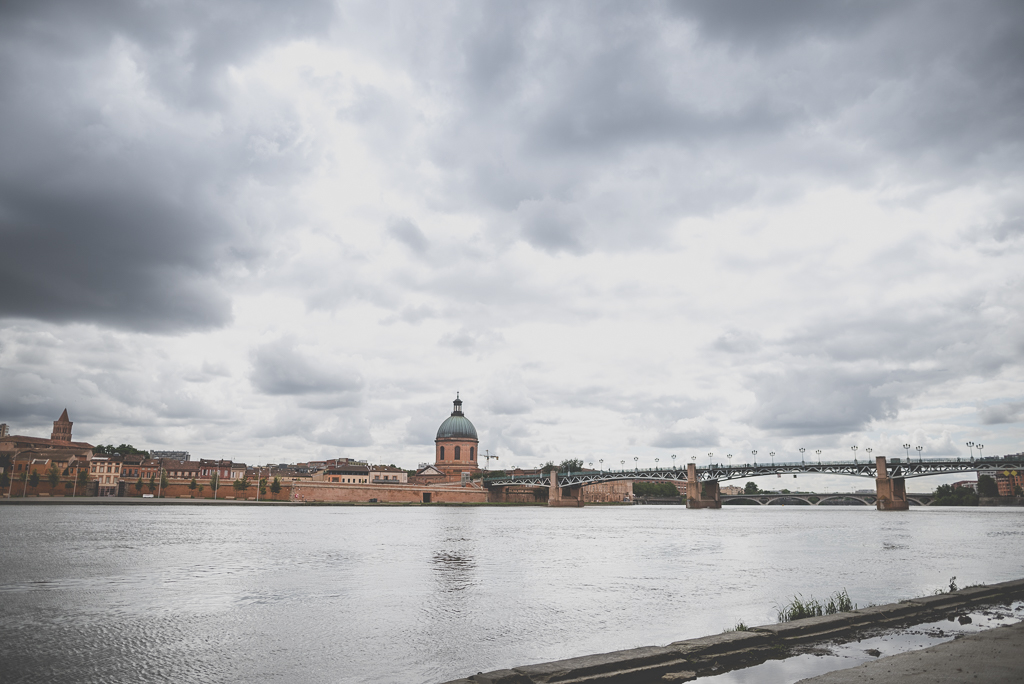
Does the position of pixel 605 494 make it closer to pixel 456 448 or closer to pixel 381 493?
pixel 456 448

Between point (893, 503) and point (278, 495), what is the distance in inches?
4306

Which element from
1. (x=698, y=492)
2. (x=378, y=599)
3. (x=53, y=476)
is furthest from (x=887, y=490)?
(x=53, y=476)

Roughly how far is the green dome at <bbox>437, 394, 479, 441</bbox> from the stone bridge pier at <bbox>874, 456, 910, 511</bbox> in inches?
3891

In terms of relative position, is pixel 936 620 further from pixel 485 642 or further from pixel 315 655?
pixel 315 655

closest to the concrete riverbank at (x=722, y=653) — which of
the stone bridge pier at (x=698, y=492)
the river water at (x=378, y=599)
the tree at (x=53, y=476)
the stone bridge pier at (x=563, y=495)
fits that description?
the river water at (x=378, y=599)

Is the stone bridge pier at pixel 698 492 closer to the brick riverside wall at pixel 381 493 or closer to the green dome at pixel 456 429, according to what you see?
the brick riverside wall at pixel 381 493

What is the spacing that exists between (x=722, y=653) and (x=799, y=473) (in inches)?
4772

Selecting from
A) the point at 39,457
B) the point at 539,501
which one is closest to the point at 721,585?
the point at 39,457

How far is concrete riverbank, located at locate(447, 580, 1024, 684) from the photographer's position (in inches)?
317

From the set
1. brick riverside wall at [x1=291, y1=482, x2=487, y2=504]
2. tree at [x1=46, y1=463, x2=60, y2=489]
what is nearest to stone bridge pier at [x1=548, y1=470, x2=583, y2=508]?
brick riverside wall at [x1=291, y1=482, x2=487, y2=504]

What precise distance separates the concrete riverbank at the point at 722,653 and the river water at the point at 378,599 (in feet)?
8.60

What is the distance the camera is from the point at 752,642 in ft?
34.0

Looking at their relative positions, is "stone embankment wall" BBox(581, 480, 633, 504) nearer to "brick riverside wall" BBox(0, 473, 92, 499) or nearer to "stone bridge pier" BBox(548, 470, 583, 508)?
"stone bridge pier" BBox(548, 470, 583, 508)

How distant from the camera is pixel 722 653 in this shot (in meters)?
9.84
